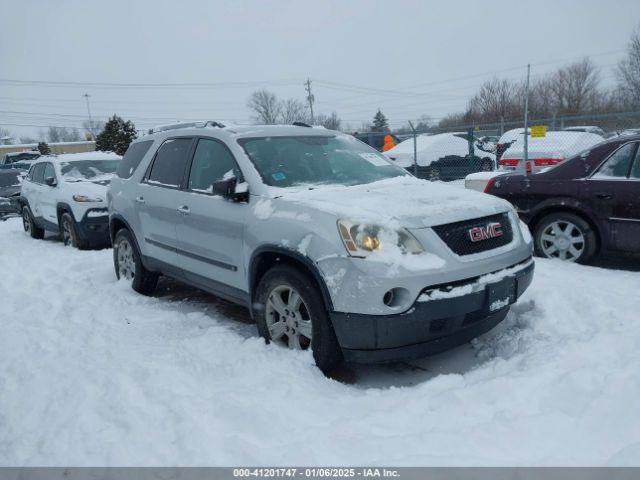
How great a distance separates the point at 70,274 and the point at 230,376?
4313 millimetres

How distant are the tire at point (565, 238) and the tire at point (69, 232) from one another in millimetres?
7241

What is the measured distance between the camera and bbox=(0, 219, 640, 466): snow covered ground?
245 cm

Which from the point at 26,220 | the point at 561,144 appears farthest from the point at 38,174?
the point at 561,144

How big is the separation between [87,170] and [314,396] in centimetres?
812

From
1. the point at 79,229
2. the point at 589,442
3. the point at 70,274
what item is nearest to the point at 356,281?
the point at 589,442

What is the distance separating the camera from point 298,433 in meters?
2.65

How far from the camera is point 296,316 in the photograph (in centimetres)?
345

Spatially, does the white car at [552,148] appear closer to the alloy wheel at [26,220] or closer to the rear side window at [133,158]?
the rear side window at [133,158]

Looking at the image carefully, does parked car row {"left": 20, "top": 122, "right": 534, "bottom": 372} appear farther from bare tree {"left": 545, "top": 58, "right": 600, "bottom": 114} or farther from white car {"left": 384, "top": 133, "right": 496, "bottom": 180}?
bare tree {"left": 545, "top": 58, "right": 600, "bottom": 114}

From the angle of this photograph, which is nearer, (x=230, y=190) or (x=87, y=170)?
(x=230, y=190)

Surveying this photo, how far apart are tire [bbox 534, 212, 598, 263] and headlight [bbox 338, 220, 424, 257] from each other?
339cm

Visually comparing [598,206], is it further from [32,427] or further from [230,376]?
[32,427]

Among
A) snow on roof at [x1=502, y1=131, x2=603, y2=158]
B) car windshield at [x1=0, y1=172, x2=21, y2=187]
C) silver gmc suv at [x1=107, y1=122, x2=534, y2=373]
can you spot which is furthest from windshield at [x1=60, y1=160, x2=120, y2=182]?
snow on roof at [x1=502, y1=131, x2=603, y2=158]

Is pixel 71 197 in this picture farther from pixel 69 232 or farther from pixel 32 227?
pixel 32 227
